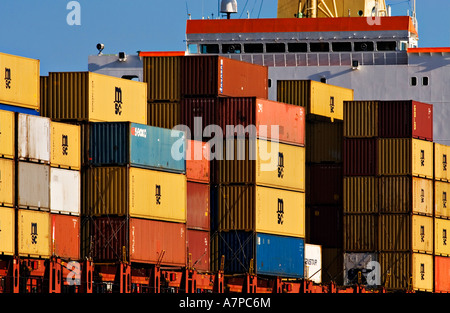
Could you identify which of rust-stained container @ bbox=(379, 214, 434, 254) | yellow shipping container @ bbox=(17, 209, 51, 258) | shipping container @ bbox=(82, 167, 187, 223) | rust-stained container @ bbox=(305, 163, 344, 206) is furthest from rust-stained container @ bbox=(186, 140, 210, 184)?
rust-stained container @ bbox=(379, 214, 434, 254)

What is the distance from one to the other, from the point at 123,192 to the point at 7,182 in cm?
472

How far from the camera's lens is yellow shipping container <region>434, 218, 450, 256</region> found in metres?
57.8

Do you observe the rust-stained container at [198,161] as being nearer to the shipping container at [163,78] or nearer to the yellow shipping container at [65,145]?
the shipping container at [163,78]

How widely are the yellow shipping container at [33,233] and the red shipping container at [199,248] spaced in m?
6.82

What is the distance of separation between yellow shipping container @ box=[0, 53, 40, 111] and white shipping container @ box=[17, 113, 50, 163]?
148cm

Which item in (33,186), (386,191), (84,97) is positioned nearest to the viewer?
(33,186)

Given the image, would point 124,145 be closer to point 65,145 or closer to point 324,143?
point 65,145

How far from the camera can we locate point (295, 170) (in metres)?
51.5

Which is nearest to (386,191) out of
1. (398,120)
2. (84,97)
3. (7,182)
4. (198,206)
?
(398,120)

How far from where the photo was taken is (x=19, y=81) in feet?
141

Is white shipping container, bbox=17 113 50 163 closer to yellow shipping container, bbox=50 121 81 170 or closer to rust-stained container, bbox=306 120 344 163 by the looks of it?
yellow shipping container, bbox=50 121 81 170

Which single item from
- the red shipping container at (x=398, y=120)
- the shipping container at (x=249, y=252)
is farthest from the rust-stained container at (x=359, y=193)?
the shipping container at (x=249, y=252)

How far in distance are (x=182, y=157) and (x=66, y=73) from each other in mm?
4791

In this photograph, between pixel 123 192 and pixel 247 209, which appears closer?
pixel 123 192
